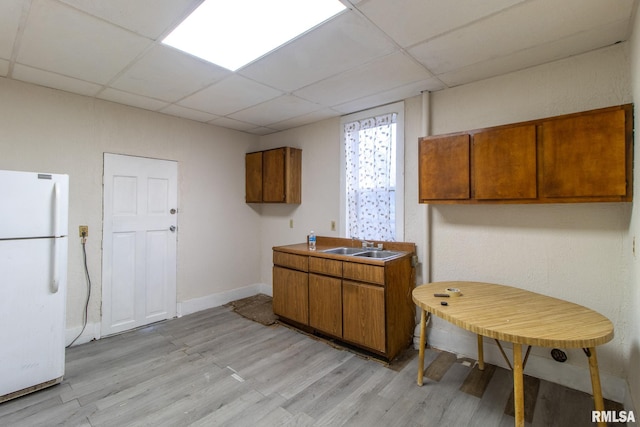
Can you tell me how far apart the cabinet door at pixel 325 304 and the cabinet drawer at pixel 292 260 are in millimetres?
149

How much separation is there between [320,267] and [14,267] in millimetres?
2349

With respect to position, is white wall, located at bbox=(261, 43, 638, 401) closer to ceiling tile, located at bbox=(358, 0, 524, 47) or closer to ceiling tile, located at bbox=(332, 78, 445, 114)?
ceiling tile, located at bbox=(332, 78, 445, 114)

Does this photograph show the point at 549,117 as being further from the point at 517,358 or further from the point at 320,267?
the point at 320,267

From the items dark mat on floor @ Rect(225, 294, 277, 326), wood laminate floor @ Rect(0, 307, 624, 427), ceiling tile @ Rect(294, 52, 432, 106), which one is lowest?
wood laminate floor @ Rect(0, 307, 624, 427)

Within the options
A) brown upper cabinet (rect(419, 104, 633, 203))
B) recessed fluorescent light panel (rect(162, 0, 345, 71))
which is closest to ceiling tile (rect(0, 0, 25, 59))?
recessed fluorescent light panel (rect(162, 0, 345, 71))

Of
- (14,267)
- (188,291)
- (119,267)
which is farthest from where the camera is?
(188,291)

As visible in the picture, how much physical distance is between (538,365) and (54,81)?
15.6 feet

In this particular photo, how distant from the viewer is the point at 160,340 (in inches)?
118

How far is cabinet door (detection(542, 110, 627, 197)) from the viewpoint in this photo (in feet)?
5.94

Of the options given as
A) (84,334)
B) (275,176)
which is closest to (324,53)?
(275,176)

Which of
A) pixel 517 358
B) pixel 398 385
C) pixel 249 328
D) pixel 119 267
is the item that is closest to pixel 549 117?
pixel 517 358

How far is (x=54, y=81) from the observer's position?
8.57ft

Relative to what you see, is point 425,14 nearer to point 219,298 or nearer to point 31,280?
point 31,280

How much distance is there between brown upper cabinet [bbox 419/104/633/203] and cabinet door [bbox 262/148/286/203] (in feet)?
6.19
